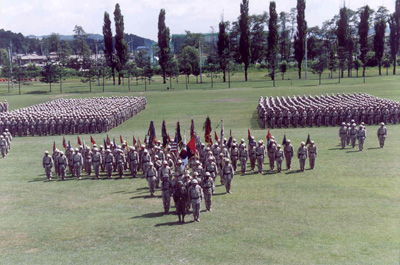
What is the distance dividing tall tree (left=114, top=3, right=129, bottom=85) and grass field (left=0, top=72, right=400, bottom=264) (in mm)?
46486

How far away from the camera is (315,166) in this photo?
67.6 feet

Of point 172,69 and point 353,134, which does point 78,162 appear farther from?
point 172,69

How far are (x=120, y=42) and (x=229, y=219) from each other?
59.9 meters

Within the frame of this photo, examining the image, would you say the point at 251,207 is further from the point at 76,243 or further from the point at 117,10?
the point at 117,10

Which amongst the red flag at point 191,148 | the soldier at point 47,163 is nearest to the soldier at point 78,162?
the soldier at point 47,163

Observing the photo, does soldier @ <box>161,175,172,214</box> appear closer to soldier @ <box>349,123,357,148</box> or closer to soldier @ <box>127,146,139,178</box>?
soldier @ <box>127,146,139,178</box>

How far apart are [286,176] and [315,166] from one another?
2.07 metres

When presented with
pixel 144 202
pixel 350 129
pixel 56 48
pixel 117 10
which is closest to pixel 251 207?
pixel 144 202

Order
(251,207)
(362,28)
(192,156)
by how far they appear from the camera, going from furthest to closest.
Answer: (362,28)
(192,156)
(251,207)

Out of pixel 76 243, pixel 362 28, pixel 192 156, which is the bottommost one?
pixel 76 243

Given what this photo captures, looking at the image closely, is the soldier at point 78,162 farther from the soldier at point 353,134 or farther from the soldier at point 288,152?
the soldier at point 353,134

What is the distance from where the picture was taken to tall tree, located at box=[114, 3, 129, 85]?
67250 millimetres

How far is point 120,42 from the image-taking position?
70125 mm

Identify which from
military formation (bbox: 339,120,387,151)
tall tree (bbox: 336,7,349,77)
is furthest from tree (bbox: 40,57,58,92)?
military formation (bbox: 339,120,387,151)
